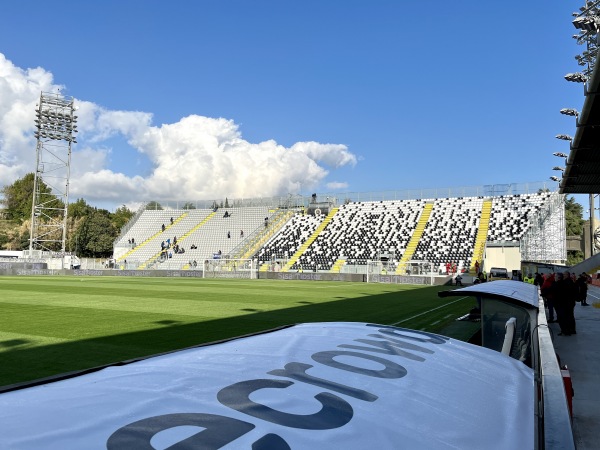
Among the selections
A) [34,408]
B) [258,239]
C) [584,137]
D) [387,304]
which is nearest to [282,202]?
[258,239]

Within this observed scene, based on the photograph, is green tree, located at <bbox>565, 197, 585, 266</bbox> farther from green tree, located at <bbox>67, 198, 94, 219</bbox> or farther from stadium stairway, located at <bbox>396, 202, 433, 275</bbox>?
green tree, located at <bbox>67, 198, 94, 219</bbox>

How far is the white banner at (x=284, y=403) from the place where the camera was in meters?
1.38

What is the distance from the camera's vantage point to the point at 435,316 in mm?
14766

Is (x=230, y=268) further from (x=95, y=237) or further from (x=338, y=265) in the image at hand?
(x=95, y=237)

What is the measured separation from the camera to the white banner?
1.38 m

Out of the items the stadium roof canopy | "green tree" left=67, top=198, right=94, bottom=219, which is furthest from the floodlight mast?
"green tree" left=67, top=198, right=94, bottom=219

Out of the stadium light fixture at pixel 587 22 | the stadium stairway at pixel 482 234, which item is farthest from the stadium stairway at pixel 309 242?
the stadium light fixture at pixel 587 22

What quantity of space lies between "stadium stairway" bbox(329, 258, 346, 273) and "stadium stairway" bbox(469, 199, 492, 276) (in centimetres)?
1127

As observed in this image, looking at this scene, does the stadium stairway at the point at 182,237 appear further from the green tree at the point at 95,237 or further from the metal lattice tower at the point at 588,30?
the metal lattice tower at the point at 588,30

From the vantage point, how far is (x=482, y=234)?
144 ft

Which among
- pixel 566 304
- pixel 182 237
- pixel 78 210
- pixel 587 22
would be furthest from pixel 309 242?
pixel 78 210

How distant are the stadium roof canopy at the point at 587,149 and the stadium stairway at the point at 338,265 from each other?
920 inches

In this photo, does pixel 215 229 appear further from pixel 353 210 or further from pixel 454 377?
pixel 454 377

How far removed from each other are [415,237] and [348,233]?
7.09 m
